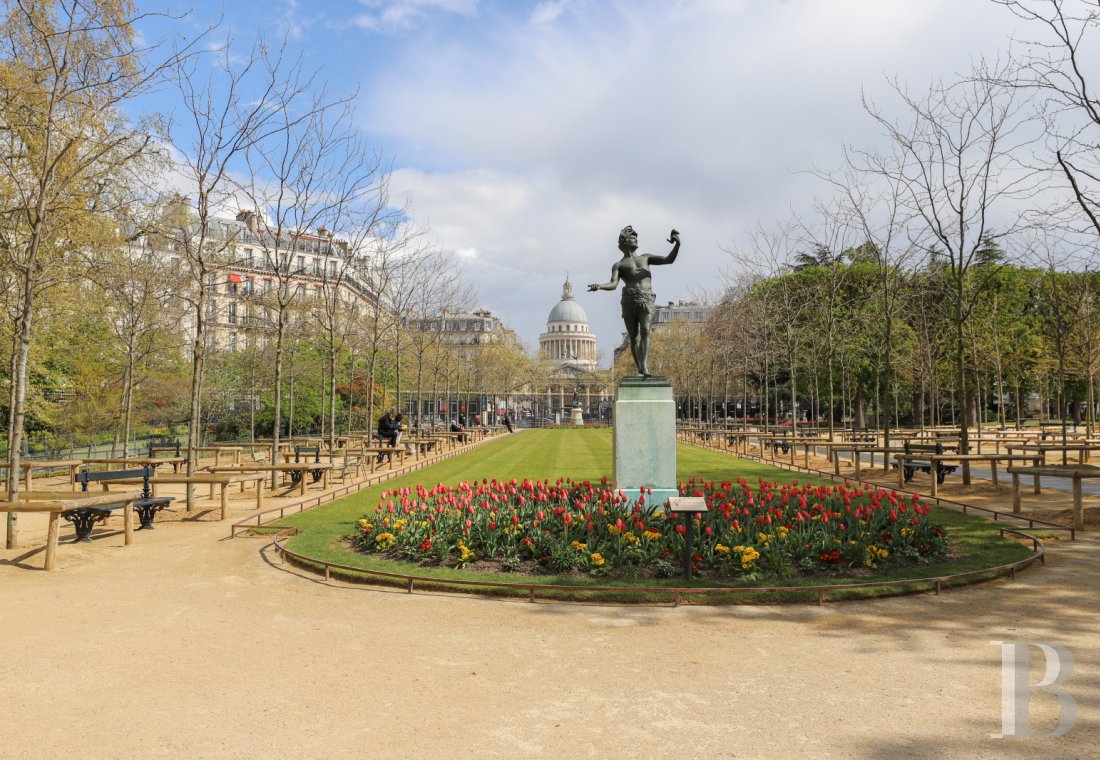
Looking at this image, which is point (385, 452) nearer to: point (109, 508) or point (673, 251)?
point (109, 508)

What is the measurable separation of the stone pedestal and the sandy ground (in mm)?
4234

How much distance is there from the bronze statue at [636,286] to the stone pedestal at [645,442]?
661mm

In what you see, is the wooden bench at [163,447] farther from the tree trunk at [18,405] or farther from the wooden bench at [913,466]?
the wooden bench at [913,466]

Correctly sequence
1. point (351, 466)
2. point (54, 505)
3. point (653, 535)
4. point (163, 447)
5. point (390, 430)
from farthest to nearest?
point (163, 447)
point (390, 430)
point (351, 466)
point (54, 505)
point (653, 535)

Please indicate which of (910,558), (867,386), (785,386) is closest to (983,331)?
(867,386)

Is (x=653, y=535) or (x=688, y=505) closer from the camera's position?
(x=688, y=505)

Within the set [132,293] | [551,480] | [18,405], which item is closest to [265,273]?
[132,293]

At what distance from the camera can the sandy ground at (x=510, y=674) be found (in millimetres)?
4348

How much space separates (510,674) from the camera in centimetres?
552

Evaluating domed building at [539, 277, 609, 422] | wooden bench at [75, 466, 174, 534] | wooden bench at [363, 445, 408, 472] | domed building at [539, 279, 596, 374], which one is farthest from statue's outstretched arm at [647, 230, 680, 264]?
domed building at [539, 279, 596, 374]

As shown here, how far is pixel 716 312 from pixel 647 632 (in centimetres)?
3727

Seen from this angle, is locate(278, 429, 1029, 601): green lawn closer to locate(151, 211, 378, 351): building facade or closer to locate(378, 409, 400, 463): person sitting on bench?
locate(378, 409, 400, 463): person sitting on bench

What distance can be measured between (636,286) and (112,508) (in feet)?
31.5

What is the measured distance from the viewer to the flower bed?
867 cm
